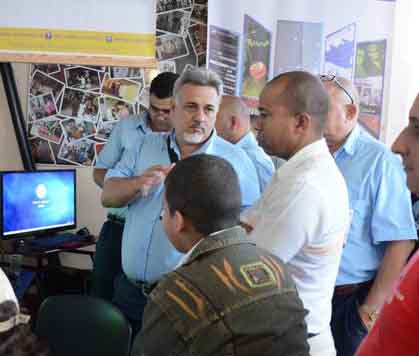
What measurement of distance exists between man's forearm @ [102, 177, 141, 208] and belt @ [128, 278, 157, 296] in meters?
0.30

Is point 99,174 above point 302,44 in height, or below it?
below

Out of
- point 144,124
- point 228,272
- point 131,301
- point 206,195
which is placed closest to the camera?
point 228,272

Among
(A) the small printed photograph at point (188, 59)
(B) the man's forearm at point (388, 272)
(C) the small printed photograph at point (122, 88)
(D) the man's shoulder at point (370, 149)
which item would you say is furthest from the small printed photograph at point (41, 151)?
(B) the man's forearm at point (388, 272)

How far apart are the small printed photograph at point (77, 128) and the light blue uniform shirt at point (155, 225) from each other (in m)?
1.95

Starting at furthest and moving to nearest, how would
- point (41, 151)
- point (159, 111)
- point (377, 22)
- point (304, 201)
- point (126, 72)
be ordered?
1. point (41, 151)
2. point (126, 72)
3. point (377, 22)
4. point (159, 111)
5. point (304, 201)

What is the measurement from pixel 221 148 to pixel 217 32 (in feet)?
4.64

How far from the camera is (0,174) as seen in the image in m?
3.53

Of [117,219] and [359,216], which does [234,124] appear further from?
[359,216]

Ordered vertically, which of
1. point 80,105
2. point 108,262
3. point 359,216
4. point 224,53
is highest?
point 224,53

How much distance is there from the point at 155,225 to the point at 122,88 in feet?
6.98

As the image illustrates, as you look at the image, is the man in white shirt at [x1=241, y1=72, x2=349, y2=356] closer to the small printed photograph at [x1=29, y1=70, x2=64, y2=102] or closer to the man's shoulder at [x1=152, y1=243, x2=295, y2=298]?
the man's shoulder at [x1=152, y1=243, x2=295, y2=298]

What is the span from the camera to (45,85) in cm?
406

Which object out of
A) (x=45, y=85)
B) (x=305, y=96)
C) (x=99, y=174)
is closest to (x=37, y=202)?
(x=45, y=85)

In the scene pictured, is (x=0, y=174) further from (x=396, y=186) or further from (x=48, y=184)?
(x=396, y=186)
